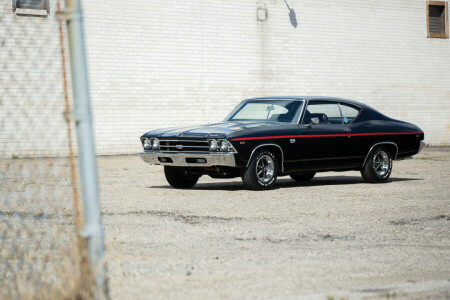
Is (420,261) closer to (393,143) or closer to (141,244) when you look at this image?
(141,244)

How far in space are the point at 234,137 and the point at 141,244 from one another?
437cm

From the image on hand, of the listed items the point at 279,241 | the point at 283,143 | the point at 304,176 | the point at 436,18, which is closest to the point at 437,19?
the point at 436,18

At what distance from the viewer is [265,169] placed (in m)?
11.6

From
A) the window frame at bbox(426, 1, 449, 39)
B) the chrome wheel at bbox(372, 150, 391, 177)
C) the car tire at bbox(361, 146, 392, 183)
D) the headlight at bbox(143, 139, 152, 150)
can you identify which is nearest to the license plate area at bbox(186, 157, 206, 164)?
the headlight at bbox(143, 139, 152, 150)

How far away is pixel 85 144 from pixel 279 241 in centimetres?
320

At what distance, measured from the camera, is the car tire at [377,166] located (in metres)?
13.0

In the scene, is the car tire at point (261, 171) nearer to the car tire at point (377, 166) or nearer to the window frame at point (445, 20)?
the car tire at point (377, 166)

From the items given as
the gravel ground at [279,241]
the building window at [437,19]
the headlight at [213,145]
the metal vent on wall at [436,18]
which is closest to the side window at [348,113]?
the gravel ground at [279,241]

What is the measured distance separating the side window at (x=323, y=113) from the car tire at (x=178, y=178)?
1929 mm

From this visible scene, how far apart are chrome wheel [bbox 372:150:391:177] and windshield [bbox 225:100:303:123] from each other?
1766mm

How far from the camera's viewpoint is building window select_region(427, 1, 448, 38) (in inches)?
1118

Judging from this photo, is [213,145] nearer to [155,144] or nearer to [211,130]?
[211,130]

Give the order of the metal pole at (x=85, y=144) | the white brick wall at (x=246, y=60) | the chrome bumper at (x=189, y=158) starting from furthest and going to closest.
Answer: the white brick wall at (x=246, y=60), the chrome bumper at (x=189, y=158), the metal pole at (x=85, y=144)

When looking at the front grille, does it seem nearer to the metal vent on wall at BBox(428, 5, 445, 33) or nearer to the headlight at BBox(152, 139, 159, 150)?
the headlight at BBox(152, 139, 159, 150)
